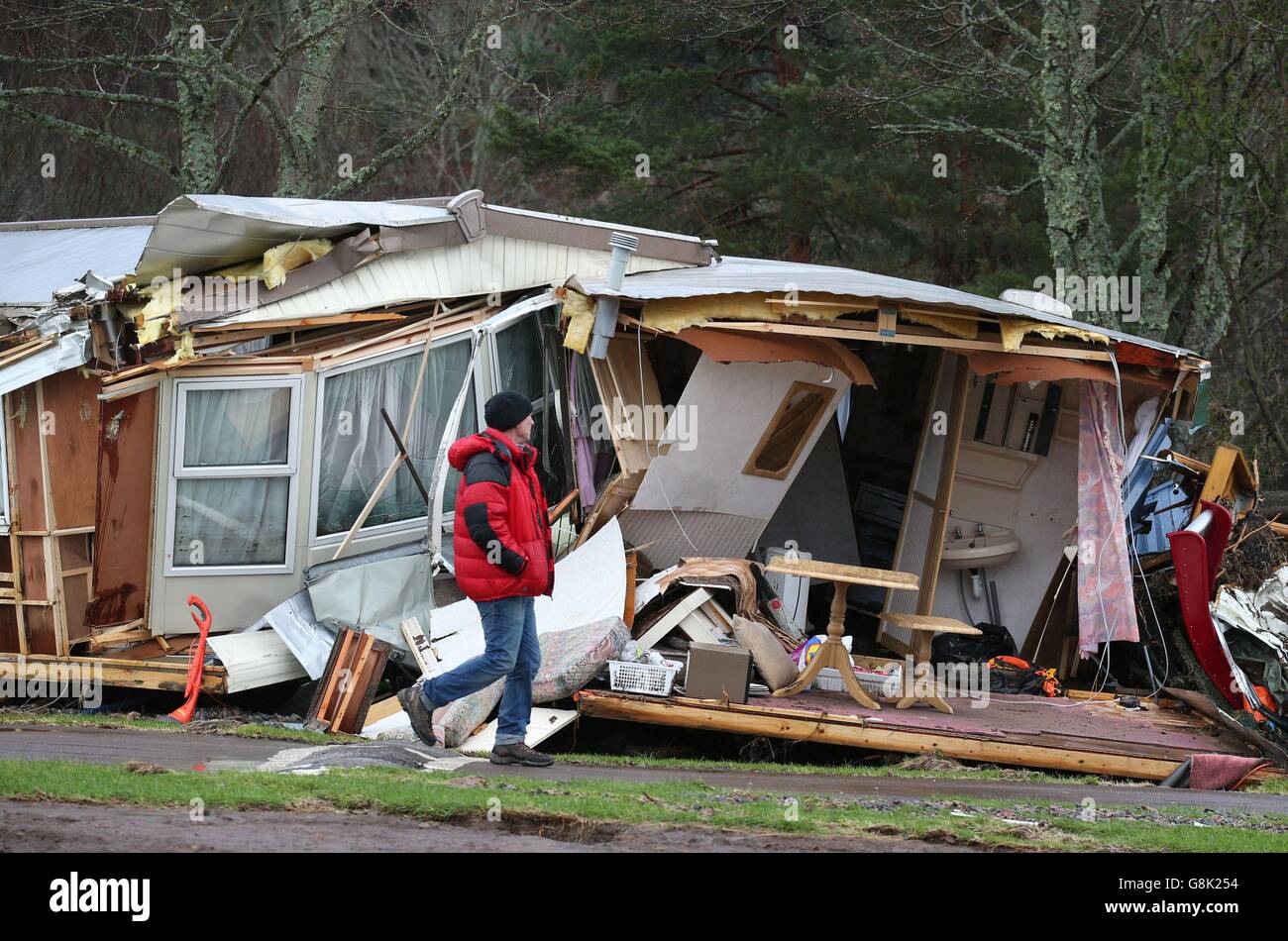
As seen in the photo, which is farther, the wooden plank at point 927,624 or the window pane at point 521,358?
the window pane at point 521,358

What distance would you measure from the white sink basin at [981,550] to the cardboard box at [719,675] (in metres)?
3.35

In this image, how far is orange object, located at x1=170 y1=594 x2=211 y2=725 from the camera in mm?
9078

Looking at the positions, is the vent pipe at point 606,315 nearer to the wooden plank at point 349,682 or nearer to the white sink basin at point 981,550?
the wooden plank at point 349,682

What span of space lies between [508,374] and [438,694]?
437 centimetres

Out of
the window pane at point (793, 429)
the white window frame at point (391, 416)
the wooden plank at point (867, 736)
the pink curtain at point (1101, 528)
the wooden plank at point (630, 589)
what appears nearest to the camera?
the wooden plank at point (867, 736)

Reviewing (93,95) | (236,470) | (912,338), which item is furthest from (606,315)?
(93,95)

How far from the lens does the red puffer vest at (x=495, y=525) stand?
720 cm

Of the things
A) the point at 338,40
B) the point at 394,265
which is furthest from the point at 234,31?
the point at 394,265

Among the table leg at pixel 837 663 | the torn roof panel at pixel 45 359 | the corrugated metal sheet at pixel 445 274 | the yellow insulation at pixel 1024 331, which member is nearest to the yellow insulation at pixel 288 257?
the corrugated metal sheet at pixel 445 274

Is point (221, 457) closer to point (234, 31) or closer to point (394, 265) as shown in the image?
point (394, 265)

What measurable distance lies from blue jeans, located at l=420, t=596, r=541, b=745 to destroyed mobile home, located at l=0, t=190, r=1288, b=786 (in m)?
0.89

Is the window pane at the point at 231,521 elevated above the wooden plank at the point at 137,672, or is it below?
above

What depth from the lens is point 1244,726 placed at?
31.4ft

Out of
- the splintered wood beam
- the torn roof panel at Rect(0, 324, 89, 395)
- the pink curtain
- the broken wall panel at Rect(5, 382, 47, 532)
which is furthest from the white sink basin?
the broken wall panel at Rect(5, 382, 47, 532)
